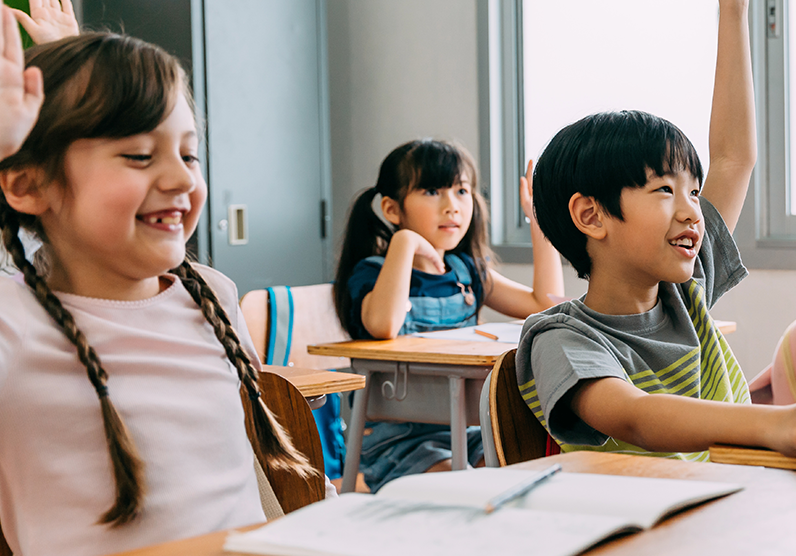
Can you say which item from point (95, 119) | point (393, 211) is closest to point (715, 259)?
point (95, 119)

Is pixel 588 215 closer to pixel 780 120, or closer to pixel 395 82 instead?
pixel 780 120

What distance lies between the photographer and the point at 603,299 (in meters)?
1.23

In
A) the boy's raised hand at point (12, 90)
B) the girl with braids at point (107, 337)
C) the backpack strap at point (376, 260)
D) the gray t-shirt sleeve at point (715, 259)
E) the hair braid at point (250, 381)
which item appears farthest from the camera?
the backpack strap at point (376, 260)

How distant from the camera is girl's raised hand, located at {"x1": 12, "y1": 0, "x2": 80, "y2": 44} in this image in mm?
1206

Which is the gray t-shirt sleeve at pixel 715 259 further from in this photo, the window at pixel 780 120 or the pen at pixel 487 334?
the window at pixel 780 120

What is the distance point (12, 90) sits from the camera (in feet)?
2.35

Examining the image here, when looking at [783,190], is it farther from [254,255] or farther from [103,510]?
[103,510]

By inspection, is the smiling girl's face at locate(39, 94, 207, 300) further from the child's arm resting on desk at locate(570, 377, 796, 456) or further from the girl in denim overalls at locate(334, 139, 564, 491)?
the girl in denim overalls at locate(334, 139, 564, 491)

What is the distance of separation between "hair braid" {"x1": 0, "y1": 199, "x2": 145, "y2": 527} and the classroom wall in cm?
258

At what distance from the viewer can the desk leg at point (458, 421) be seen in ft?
6.70

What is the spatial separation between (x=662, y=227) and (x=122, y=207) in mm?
699

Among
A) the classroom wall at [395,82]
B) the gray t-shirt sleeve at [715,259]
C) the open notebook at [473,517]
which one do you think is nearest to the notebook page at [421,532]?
the open notebook at [473,517]

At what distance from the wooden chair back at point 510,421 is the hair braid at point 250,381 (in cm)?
24

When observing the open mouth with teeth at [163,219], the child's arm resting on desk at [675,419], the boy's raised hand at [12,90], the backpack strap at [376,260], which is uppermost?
the boy's raised hand at [12,90]
